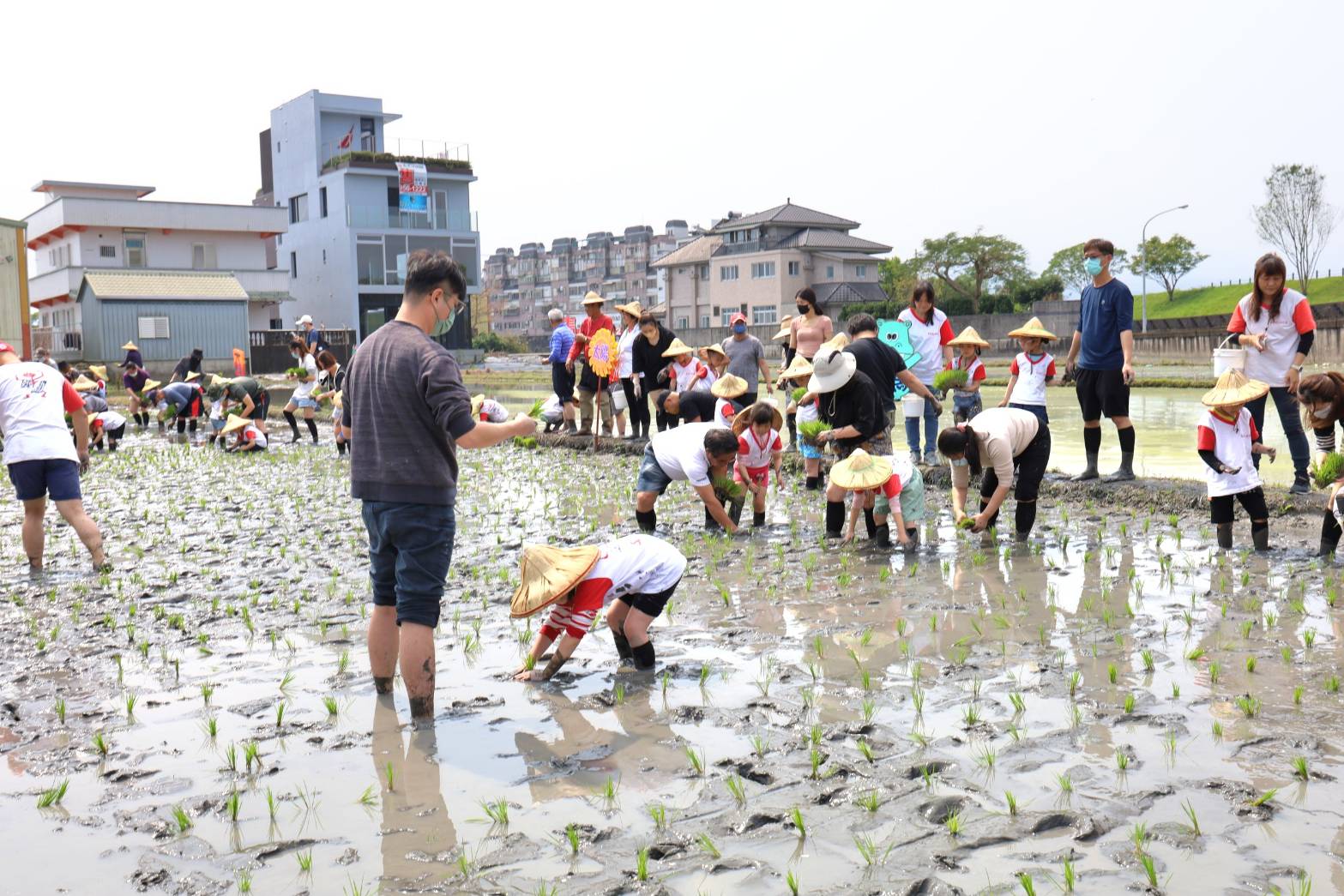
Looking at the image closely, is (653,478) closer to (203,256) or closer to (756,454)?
(756,454)

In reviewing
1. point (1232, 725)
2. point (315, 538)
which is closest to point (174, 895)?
point (1232, 725)

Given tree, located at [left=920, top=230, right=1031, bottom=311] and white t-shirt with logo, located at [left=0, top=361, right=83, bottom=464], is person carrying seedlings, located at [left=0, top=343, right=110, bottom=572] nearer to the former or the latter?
white t-shirt with logo, located at [left=0, top=361, right=83, bottom=464]

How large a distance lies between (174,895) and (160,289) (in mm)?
43049

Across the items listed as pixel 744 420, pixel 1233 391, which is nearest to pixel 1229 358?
pixel 1233 391

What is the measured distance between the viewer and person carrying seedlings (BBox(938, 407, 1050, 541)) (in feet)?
24.9

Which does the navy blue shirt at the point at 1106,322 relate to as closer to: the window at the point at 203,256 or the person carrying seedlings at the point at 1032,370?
the person carrying seedlings at the point at 1032,370

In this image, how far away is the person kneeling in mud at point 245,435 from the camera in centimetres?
1658

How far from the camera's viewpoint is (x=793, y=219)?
6391 centimetres

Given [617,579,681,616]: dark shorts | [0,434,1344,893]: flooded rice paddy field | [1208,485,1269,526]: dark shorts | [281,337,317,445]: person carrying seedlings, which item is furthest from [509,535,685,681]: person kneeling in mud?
[281,337,317,445]: person carrying seedlings

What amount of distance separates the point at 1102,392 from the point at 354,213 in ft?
145

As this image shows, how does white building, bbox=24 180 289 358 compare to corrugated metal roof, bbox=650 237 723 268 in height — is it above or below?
below

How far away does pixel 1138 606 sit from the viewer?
617cm

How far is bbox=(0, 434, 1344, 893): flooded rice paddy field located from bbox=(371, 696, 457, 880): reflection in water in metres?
0.02

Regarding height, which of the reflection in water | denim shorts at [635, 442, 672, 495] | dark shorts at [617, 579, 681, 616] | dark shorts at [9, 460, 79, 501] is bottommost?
the reflection in water
